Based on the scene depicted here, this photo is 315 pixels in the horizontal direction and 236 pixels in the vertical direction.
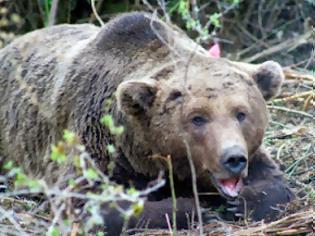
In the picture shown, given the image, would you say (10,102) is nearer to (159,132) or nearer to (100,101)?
(100,101)

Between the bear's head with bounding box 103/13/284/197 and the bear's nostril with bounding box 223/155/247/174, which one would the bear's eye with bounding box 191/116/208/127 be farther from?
the bear's nostril with bounding box 223/155/247/174

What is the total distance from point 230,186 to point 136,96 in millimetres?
733

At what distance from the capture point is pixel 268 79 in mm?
6090

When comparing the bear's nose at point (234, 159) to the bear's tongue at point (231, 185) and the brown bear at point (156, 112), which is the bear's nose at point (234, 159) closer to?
the brown bear at point (156, 112)

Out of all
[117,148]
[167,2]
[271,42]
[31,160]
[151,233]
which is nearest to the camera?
[151,233]

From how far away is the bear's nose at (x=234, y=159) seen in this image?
532 centimetres

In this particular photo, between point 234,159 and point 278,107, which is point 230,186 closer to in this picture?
point 234,159

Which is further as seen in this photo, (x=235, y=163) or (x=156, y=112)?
(x=156, y=112)

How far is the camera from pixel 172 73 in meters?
5.91

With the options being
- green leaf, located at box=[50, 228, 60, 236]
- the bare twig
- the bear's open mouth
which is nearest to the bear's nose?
the bear's open mouth

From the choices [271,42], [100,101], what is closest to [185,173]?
[100,101]

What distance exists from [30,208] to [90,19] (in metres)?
4.40

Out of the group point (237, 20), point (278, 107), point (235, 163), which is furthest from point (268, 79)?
point (237, 20)

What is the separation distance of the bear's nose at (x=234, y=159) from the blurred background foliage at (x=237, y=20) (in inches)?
180
